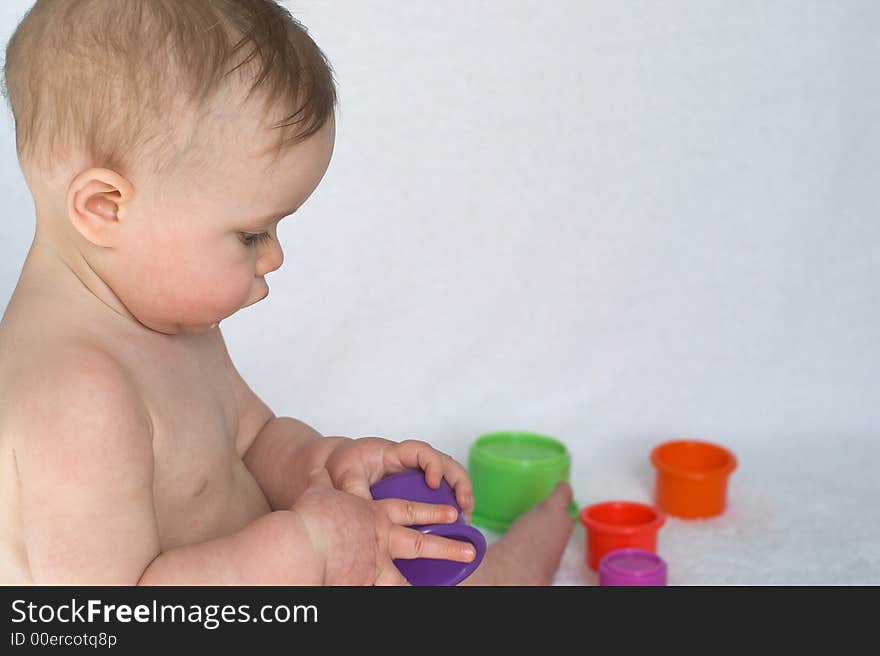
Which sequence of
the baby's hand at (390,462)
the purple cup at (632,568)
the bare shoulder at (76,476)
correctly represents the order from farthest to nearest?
the purple cup at (632,568), the baby's hand at (390,462), the bare shoulder at (76,476)

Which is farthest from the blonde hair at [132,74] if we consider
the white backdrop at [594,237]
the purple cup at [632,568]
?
the white backdrop at [594,237]

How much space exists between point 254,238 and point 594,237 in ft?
3.61

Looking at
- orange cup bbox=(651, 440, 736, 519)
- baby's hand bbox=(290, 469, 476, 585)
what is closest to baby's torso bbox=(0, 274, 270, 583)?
baby's hand bbox=(290, 469, 476, 585)

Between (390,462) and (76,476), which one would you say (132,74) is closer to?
(76,476)

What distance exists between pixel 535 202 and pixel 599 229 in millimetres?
114

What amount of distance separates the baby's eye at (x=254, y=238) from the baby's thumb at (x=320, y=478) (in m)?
0.22

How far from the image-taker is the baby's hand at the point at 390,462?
1212mm

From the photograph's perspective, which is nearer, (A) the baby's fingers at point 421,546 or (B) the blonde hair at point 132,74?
(B) the blonde hair at point 132,74

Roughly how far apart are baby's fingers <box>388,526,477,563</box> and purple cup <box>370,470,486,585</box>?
0.05ft

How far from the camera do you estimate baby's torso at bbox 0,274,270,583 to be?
3.28 ft

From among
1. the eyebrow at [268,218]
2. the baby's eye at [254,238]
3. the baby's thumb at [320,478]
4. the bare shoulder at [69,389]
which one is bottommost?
the baby's thumb at [320,478]

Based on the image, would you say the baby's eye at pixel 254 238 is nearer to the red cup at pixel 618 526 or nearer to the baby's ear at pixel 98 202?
the baby's ear at pixel 98 202

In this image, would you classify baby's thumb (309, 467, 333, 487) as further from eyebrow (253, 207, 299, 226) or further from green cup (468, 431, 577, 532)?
green cup (468, 431, 577, 532)

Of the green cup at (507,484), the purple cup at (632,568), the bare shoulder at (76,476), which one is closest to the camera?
the bare shoulder at (76,476)
